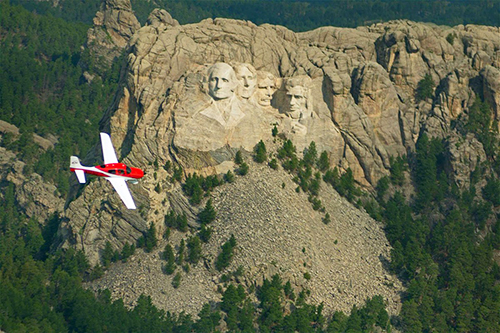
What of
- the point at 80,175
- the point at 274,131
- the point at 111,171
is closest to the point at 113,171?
the point at 111,171

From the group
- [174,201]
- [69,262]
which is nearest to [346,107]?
[174,201]

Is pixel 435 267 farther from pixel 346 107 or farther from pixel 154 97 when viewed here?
pixel 154 97

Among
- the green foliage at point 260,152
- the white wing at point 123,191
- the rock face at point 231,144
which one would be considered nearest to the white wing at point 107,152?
the white wing at point 123,191

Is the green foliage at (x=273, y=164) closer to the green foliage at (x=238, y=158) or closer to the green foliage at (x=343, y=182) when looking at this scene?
the green foliage at (x=238, y=158)

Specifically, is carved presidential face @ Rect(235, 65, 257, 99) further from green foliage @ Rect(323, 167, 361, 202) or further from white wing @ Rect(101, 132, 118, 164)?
white wing @ Rect(101, 132, 118, 164)

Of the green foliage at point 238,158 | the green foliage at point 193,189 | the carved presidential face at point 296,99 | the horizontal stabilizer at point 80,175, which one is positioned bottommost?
the green foliage at point 193,189
